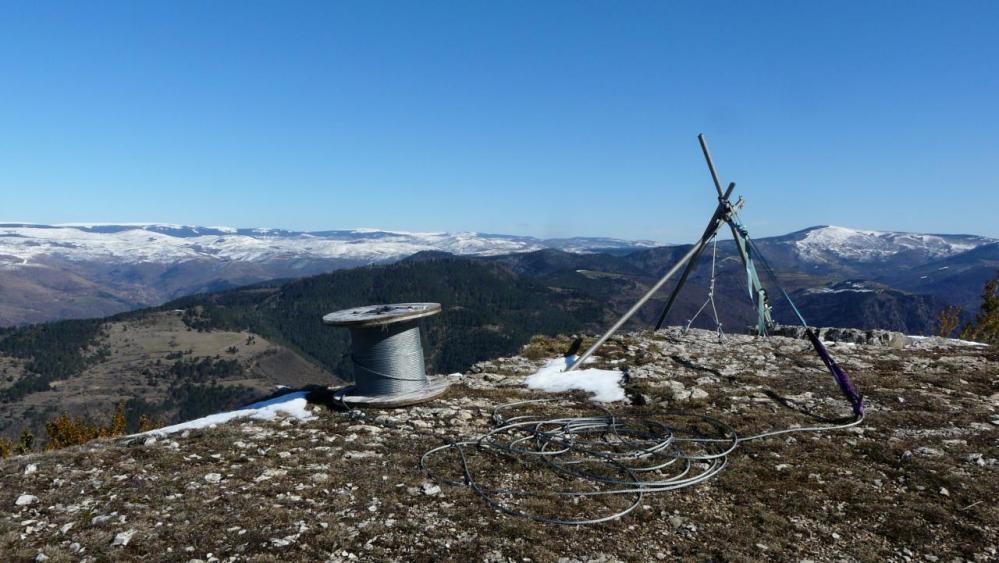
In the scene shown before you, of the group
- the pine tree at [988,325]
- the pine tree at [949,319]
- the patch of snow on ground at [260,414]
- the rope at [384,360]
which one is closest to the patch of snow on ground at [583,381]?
the rope at [384,360]

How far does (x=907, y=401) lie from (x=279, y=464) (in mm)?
15727

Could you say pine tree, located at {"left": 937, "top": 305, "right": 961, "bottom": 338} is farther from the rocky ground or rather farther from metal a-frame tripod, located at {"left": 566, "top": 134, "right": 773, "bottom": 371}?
the rocky ground

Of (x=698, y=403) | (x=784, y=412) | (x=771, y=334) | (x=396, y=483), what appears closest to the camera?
(x=396, y=483)

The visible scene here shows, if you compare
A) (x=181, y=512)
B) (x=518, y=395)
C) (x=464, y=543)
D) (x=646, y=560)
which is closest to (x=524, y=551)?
(x=464, y=543)

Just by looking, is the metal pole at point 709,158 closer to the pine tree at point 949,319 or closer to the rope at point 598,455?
the rope at point 598,455

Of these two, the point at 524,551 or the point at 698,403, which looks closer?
the point at 524,551

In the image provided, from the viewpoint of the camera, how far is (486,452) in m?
11.7

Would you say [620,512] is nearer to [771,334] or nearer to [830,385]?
[830,385]

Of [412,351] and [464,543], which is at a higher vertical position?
[412,351]

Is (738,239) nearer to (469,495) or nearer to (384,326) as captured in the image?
(384,326)

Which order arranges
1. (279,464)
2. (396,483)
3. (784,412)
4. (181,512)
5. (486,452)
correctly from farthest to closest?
(784,412)
(486,452)
(279,464)
(396,483)
(181,512)

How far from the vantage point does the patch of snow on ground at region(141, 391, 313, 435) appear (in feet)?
43.8

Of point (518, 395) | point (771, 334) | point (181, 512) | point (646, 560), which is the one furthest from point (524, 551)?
point (771, 334)

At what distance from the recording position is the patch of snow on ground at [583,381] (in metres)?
16.6
